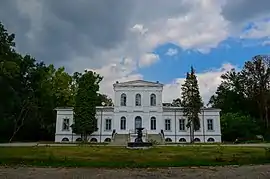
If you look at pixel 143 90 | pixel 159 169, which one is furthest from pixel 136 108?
pixel 159 169

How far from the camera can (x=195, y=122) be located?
48844 millimetres

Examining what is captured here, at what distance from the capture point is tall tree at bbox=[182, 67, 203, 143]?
4819 cm

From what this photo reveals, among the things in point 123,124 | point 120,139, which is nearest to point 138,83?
point 123,124

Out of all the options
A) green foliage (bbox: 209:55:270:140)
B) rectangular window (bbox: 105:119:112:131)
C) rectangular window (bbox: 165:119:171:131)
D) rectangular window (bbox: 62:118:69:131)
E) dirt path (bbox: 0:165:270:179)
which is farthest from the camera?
green foliage (bbox: 209:55:270:140)

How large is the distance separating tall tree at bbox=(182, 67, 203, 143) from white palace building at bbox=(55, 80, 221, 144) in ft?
3.32

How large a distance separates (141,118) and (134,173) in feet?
122

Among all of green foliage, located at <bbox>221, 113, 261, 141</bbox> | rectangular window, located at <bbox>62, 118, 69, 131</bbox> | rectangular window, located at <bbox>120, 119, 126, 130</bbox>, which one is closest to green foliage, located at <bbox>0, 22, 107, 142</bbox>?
rectangular window, located at <bbox>62, 118, 69, 131</bbox>

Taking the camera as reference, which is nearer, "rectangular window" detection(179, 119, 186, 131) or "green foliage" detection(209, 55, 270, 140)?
"rectangular window" detection(179, 119, 186, 131)

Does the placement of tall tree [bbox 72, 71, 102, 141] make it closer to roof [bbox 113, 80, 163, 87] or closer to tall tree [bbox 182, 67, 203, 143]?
roof [bbox 113, 80, 163, 87]

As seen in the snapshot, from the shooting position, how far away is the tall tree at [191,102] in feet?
158

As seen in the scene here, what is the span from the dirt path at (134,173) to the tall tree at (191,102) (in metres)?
35.3

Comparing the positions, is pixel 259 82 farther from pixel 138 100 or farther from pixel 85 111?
pixel 85 111

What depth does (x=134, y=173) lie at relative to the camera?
11.9 meters

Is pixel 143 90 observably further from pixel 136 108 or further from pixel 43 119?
pixel 43 119
